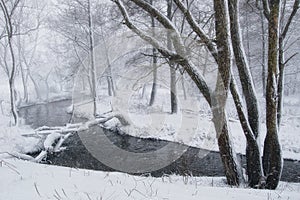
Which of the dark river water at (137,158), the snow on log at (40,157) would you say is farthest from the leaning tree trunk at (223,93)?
the snow on log at (40,157)

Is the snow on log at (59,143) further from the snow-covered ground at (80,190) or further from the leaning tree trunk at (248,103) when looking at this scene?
the leaning tree trunk at (248,103)

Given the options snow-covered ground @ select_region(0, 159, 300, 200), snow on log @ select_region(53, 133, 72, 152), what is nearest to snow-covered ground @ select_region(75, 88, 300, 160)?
snow on log @ select_region(53, 133, 72, 152)

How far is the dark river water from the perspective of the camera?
29.6 ft

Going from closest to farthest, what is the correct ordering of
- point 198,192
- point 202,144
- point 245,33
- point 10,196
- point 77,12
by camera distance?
point 10,196 < point 198,192 < point 202,144 < point 77,12 < point 245,33

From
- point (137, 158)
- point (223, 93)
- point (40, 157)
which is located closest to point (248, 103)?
point (223, 93)

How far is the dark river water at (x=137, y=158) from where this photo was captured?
902 centimetres

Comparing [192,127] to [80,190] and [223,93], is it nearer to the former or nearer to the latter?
[223,93]

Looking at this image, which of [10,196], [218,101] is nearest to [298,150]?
[218,101]

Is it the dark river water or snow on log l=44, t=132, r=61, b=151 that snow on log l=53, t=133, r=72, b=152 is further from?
the dark river water

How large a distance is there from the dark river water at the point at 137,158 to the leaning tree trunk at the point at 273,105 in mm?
2539

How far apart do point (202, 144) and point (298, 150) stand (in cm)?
415

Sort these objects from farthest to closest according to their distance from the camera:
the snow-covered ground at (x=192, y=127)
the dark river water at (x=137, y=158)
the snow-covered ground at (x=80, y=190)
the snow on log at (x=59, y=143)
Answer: the snow-covered ground at (x=192, y=127)
the snow on log at (x=59, y=143)
the dark river water at (x=137, y=158)
the snow-covered ground at (x=80, y=190)

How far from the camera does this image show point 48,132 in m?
12.2

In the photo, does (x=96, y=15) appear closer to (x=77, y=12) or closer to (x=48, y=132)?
(x=77, y=12)
